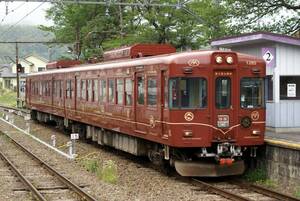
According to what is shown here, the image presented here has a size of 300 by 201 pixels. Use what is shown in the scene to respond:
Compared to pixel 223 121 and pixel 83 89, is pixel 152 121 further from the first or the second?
pixel 83 89

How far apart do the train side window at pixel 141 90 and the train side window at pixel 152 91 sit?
0.41 meters

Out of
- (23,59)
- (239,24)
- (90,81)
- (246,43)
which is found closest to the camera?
(246,43)

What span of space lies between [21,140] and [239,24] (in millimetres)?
11050

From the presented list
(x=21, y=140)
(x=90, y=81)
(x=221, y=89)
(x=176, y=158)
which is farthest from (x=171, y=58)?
(x=21, y=140)

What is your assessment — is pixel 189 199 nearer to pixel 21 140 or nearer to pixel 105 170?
pixel 105 170

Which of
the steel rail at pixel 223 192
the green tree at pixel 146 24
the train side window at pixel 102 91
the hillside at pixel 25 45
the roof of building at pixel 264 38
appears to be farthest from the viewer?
the hillside at pixel 25 45

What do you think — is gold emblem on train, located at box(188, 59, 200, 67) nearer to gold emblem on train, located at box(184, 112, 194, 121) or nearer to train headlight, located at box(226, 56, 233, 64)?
train headlight, located at box(226, 56, 233, 64)

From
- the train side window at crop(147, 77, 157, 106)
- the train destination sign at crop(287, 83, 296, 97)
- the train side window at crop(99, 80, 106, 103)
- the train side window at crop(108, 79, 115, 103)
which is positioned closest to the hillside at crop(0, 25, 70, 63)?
the train side window at crop(99, 80, 106, 103)

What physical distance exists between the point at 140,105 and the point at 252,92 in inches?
117

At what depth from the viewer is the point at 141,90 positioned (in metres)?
15.3

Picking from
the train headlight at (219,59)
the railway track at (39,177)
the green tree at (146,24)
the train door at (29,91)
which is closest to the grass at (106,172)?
the railway track at (39,177)

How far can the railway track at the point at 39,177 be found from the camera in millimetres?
11922

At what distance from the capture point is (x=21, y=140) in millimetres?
24625

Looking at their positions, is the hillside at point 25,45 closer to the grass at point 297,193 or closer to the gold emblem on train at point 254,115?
the gold emblem on train at point 254,115
